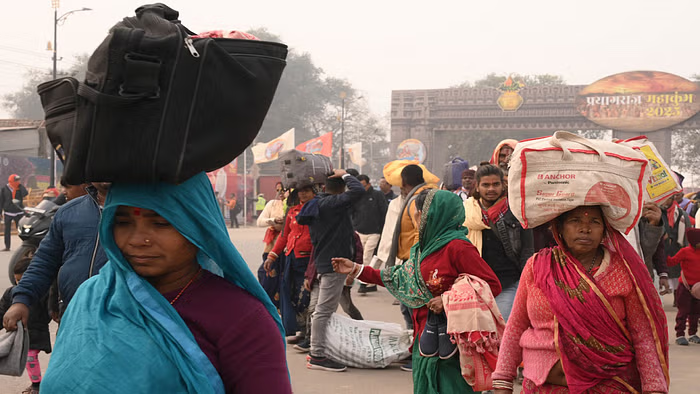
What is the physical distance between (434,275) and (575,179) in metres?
1.52

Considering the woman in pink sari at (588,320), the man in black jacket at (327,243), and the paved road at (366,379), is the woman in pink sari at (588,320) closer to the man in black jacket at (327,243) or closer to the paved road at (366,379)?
the paved road at (366,379)

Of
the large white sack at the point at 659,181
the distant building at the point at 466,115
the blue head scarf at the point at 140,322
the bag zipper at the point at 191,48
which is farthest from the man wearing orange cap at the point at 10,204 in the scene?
the distant building at the point at 466,115

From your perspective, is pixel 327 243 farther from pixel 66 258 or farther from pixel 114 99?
pixel 114 99

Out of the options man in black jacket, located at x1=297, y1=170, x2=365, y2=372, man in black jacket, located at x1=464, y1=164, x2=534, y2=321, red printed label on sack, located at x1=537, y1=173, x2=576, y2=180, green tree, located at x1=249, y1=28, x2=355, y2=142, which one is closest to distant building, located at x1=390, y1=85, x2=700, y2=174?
green tree, located at x1=249, y1=28, x2=355, y2=142

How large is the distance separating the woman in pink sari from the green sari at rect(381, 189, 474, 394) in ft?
3.51

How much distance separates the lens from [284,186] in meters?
8.25

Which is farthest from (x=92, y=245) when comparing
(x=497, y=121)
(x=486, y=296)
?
(x=497, y=121)

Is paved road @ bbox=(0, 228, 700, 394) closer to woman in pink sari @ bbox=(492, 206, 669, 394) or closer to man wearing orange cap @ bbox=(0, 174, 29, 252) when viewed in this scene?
woman in pink sari @ bbox=(492, 206, 669, 394)

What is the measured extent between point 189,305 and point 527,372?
6.63 ft

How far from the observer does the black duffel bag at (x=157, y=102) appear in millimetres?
1782

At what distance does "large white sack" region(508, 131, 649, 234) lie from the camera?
338cm

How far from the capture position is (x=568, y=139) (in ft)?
11.7

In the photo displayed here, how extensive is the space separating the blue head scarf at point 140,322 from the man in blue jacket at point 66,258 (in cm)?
216

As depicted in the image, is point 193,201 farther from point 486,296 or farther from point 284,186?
point 284,186
